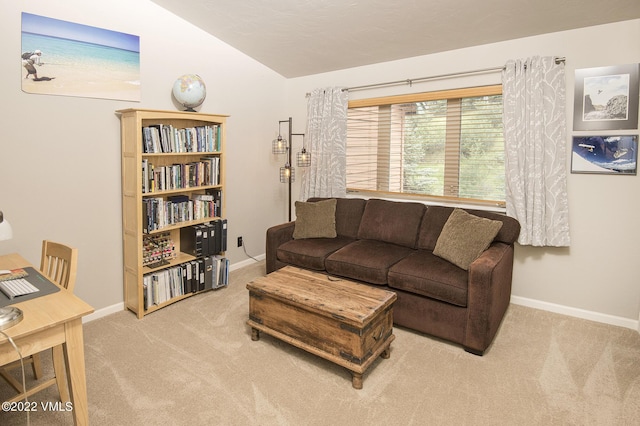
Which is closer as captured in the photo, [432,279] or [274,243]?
[432,279]

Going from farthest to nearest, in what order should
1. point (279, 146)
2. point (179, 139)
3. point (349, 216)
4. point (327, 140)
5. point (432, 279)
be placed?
point (327, 140)
point (279, 146)
point (349, 216)
point (179, 139)
point (432, 279)

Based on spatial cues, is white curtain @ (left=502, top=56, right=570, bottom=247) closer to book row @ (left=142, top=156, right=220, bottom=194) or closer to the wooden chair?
book row @ (left=142, top=156, right=220, bottom=194)

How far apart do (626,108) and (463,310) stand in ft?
6.33

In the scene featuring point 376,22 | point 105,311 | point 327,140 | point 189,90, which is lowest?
point 105,311

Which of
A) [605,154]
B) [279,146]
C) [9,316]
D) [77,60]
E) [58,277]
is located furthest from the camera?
[279,146]

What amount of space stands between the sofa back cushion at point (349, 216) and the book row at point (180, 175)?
1250 millimetres

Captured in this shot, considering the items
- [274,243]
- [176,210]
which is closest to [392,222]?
[274,243]

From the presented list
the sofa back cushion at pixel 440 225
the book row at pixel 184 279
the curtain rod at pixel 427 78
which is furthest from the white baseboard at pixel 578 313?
the book row at pixel 184 279

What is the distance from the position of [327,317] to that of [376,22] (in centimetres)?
239

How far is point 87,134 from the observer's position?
296 cm

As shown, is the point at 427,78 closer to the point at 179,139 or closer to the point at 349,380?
the point at 179,139

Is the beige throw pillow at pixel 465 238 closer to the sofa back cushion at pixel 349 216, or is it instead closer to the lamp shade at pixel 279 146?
the sofa back cushion at pixel 349 216

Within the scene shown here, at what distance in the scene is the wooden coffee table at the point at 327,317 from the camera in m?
2.25

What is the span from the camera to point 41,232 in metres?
2.78
